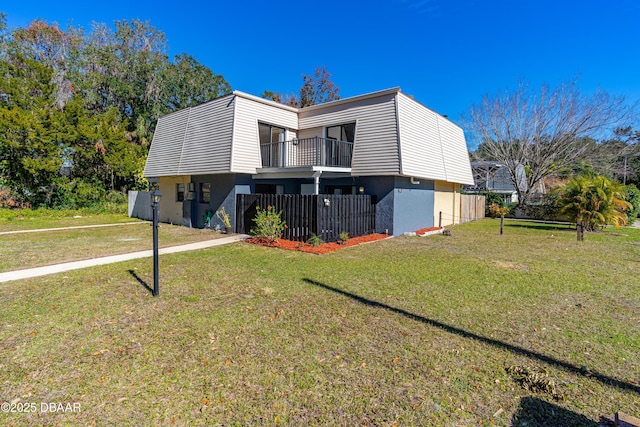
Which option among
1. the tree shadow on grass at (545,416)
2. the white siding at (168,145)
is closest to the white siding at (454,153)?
the white siding at (168,145)

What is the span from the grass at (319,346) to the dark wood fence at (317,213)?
350 cm

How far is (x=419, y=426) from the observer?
2.42m

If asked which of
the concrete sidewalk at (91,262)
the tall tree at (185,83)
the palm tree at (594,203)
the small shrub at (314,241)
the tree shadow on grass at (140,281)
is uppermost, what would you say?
the tall tree at (185,83)

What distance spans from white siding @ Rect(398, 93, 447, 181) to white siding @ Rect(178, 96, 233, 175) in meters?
6.76

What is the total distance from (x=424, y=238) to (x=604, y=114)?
18475mm

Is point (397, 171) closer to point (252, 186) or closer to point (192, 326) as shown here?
point (252, 186)

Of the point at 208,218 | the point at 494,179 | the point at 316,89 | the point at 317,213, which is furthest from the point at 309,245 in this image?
the point at 494,179

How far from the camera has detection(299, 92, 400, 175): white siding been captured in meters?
11.9

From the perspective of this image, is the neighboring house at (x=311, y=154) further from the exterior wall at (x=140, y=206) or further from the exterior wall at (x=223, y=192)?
the exterior wall at (x=140, y=206)

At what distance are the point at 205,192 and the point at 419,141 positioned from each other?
9.71 metres

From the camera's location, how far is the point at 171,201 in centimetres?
1652

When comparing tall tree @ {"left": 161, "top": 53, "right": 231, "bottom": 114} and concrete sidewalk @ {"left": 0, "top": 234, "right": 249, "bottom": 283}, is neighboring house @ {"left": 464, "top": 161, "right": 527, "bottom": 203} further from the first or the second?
tall tree @ {"left": 161, "top": 53, "right": 231, "bottom": 114}

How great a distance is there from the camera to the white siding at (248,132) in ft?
41.2

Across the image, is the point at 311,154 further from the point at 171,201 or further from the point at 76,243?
the point at 76,243
